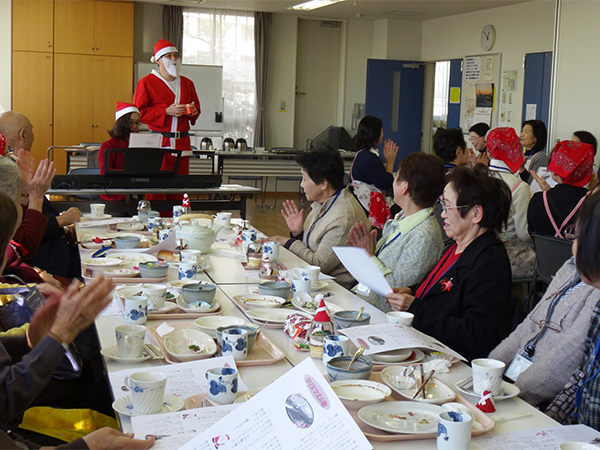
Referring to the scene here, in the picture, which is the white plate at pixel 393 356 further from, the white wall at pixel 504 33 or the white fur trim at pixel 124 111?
the white wall at pixel 504 33

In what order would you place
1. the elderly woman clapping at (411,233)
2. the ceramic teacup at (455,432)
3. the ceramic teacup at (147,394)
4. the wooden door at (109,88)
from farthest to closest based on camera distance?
the wooden door at (109,88)
the elderly woman clapping at (411,233)
the ceramic teacup at (147,394)
the ceramic teacup at (455,432)

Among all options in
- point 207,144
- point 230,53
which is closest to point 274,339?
point 207,144

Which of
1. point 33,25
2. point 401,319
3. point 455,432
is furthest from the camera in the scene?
point 33,25

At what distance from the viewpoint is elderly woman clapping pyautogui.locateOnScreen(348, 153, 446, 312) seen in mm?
2619

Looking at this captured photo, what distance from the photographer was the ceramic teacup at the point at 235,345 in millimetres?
1595

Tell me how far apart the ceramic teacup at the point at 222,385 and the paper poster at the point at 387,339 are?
1.30 feet

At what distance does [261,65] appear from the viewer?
34.6 ft

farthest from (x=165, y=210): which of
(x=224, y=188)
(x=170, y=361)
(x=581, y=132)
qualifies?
(x=581, y=132)

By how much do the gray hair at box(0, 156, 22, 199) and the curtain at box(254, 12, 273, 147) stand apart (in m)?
8.82

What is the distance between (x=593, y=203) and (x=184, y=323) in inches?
45.6

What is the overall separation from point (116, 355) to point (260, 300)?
639mm

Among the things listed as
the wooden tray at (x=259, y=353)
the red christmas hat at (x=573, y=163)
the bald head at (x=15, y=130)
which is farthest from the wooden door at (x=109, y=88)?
the wooden tray at (x=259, y=353)

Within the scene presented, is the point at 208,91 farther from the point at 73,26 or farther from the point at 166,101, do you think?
the point at 166,101

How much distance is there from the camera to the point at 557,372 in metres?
1.73
